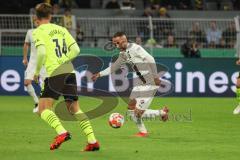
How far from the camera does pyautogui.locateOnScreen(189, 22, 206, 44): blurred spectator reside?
25.8m

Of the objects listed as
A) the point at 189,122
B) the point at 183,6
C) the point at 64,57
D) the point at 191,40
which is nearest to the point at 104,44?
the point at 191,40

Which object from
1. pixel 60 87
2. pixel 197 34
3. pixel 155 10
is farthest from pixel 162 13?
pixel 60 87

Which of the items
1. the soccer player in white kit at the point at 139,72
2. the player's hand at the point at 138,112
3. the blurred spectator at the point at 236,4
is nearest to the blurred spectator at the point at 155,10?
the blurred spectator at the point at 236,4

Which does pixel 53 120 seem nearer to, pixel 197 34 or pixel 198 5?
pixel 197 34

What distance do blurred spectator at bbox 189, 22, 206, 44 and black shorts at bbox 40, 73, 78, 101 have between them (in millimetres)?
14799

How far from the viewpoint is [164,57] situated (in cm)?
2505

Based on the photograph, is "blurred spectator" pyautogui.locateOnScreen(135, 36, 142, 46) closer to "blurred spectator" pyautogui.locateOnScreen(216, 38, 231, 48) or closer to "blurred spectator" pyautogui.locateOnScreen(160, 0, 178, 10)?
"blurred spectator" pyautogui.locateOnScreen(216, 38, 231, 48)

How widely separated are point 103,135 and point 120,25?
1235 centimetres

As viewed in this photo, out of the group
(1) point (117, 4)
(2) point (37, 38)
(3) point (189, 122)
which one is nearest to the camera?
(2) point (37, 38)

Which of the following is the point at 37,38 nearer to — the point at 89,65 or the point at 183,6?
the point at 89,65

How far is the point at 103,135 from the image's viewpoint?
1396 cm

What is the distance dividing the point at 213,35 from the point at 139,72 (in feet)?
40.6

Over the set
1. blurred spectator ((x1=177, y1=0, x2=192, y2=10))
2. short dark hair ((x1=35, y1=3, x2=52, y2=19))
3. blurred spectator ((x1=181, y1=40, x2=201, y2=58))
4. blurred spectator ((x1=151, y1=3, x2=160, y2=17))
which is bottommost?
blurred spectator ((x1=181, y1=40, x2=201, y2=58))

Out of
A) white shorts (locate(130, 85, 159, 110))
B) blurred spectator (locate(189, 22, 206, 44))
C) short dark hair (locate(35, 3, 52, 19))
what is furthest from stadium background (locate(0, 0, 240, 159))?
short dark hair (locate(35, 3, 52, 19))
